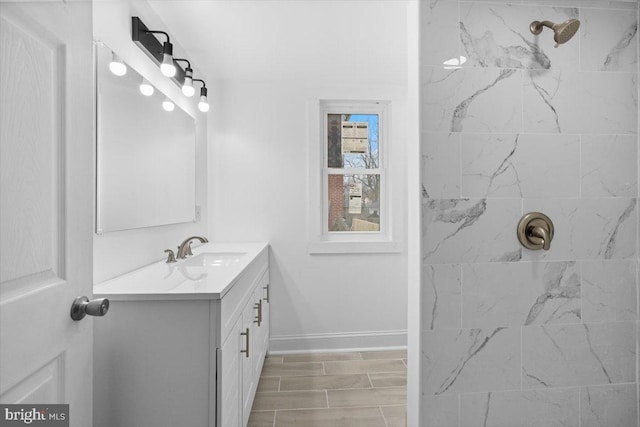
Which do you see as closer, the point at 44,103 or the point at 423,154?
the point at 44,103

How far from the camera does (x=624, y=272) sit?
54.4 inches

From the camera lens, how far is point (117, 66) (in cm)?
165

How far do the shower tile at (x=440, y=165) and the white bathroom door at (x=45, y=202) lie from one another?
1068 mm

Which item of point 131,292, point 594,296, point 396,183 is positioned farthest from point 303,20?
point 594,296

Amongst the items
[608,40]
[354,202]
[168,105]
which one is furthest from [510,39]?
[354,202]

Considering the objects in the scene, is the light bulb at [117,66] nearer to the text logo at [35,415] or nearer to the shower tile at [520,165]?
the text logo at [35,415]

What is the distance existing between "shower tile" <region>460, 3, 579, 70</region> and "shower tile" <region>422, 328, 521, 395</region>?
98 cm

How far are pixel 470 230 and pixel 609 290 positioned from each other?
59cm

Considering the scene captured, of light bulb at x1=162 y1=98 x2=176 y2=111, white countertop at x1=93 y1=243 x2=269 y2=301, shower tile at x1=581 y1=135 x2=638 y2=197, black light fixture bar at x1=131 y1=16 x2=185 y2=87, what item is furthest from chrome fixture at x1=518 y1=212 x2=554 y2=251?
light bulb at x1=162 y1=98 x2=176 y2=111

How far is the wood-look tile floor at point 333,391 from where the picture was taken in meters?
2.13

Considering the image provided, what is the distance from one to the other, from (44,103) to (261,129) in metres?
2.34

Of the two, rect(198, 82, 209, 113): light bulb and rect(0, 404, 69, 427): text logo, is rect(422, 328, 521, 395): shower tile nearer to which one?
rect(0, 404, 69, 427): text logo

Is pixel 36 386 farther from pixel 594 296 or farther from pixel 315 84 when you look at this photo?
pixel 315 84

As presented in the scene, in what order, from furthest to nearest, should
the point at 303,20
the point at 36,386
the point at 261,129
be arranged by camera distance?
1. the point at 261,129
2. the point at 303,20
3. the point at 36,386
